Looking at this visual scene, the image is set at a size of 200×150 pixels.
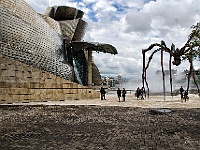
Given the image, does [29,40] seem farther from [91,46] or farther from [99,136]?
[99,136]

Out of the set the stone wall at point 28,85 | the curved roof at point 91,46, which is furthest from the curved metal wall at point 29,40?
the curved roof at point 91,46

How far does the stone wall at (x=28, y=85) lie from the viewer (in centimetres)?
1780

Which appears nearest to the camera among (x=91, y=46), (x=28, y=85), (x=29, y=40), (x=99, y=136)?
(x=99, y=136)

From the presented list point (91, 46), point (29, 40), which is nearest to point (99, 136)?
point (29, 40)

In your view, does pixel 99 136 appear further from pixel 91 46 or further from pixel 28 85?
pixel 91 46

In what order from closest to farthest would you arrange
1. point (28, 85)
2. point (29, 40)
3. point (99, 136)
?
point (99, 136), point (28, 85), point (29, 40)

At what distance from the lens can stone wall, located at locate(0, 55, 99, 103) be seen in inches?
701

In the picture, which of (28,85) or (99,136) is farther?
(28,85)

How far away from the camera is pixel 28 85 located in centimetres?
1922

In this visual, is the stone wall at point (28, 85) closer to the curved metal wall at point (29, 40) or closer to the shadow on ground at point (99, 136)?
the curved metal wall at point (29, 40)

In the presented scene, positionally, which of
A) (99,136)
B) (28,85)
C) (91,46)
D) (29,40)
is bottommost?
(99,136)

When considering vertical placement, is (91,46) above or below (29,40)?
above

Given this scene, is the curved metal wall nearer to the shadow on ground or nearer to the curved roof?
the curved roof

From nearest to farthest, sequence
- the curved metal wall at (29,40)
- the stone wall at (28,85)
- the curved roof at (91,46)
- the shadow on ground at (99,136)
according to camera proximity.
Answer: the shadow on ground at (99,136) < the stone wall at (28,85) < the curved metal wall at (29,40) < the curved roof at (91,46)
